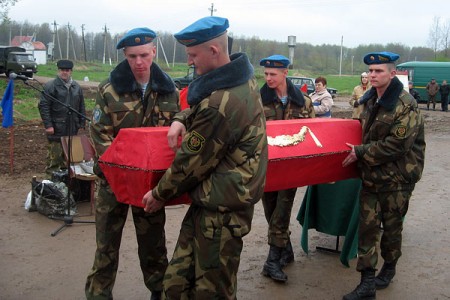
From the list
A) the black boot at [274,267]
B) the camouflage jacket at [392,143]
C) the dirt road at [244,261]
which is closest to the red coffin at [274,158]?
the camouflage jacket at [392,143]

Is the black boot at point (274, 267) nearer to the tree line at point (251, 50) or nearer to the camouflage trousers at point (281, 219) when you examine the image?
the camouflage trousers at point (281, 219)

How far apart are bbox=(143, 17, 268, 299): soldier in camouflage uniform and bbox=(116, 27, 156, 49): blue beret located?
0.91 meters

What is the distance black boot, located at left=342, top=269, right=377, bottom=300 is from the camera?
4387 mm

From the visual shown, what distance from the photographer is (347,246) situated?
5.11 meters

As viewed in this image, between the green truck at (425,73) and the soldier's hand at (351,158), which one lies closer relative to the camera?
the soldier's hand at (351,158)

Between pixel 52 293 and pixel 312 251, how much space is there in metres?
2.69

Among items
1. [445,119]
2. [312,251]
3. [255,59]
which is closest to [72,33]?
[255,59]

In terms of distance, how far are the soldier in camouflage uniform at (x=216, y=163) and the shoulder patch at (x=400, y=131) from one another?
161cm

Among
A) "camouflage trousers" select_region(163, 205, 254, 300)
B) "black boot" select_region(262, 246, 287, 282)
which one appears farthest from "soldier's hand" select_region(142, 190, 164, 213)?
"black boot" select_region(262, 246, 287, 282)

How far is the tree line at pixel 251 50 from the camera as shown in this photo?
281 ft

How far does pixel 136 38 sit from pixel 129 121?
0.57m

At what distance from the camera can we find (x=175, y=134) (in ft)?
9.77

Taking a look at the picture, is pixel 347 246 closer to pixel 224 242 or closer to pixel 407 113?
pixel 407 113

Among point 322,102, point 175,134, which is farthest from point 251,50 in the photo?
point 175,134
